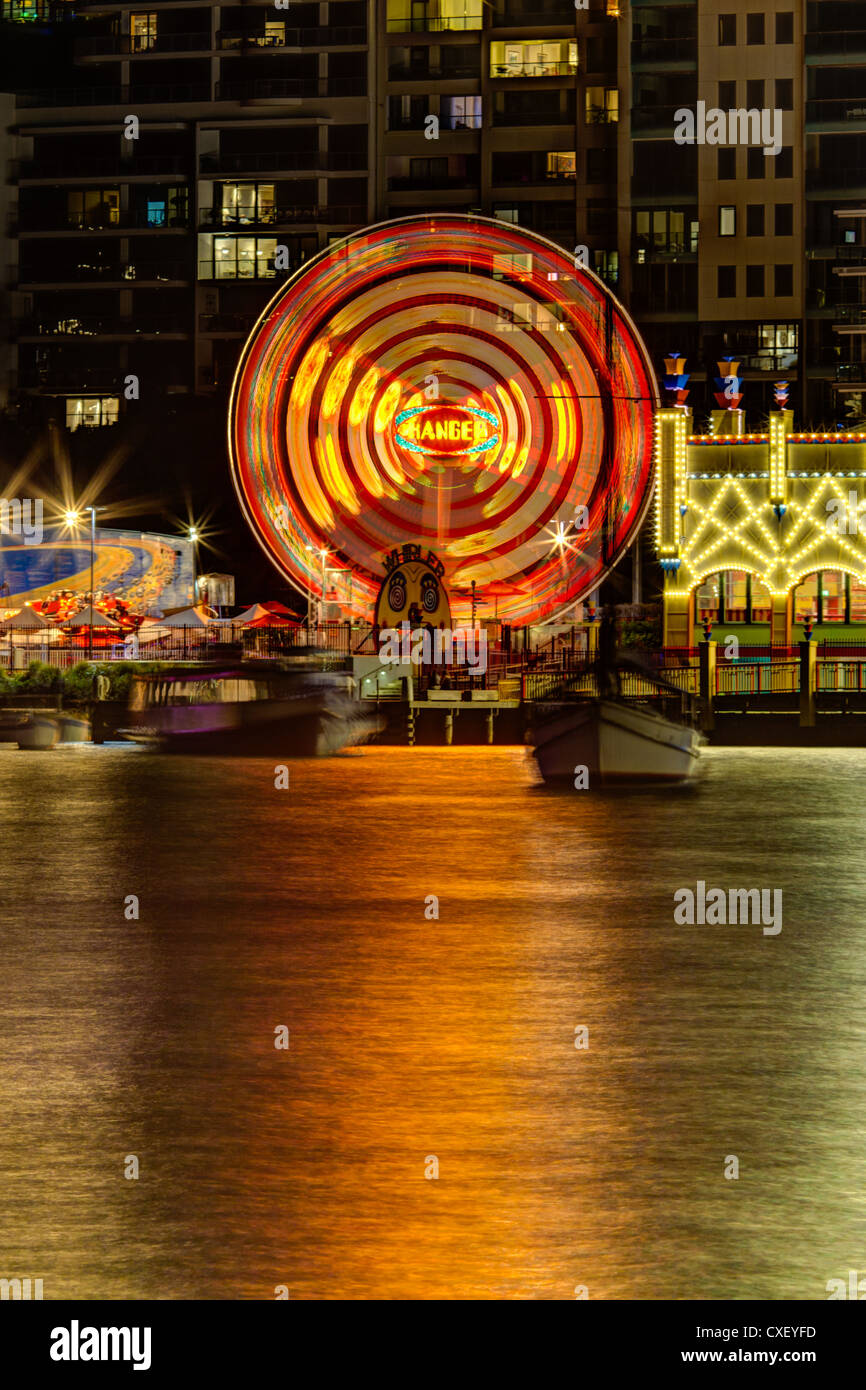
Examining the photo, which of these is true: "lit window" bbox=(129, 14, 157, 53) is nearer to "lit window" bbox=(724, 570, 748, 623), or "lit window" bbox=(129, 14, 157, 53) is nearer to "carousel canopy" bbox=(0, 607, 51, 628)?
"carousel canopy" bbox=(0, 607, 51, 628)

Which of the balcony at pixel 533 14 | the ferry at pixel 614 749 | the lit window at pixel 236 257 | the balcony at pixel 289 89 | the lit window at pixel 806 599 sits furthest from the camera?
the lit window at pixel 236 257

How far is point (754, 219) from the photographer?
8650cm

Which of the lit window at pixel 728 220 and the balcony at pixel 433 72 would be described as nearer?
the lit window at pixel 728 220

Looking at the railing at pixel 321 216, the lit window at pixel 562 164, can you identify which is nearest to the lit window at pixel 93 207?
the railing at pixel 321 216

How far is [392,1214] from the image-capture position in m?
7.99

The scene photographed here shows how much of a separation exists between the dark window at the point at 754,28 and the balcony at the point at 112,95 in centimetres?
2499

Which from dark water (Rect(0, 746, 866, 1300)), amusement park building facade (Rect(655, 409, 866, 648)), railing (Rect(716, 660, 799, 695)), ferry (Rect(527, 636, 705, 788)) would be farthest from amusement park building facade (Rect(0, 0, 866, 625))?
dark water (Rect(0, 746, 866, 1300))

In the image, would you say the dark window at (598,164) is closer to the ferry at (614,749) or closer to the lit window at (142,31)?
the lit window at (142,31)

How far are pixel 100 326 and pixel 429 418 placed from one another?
143 feet

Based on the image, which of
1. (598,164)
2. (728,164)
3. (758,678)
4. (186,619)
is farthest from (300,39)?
(758,678)

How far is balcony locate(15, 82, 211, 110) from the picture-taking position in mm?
94625

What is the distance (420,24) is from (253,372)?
47707 mm

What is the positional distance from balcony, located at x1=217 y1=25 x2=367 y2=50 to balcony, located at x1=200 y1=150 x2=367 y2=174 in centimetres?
494

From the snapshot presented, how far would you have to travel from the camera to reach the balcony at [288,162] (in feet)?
306
